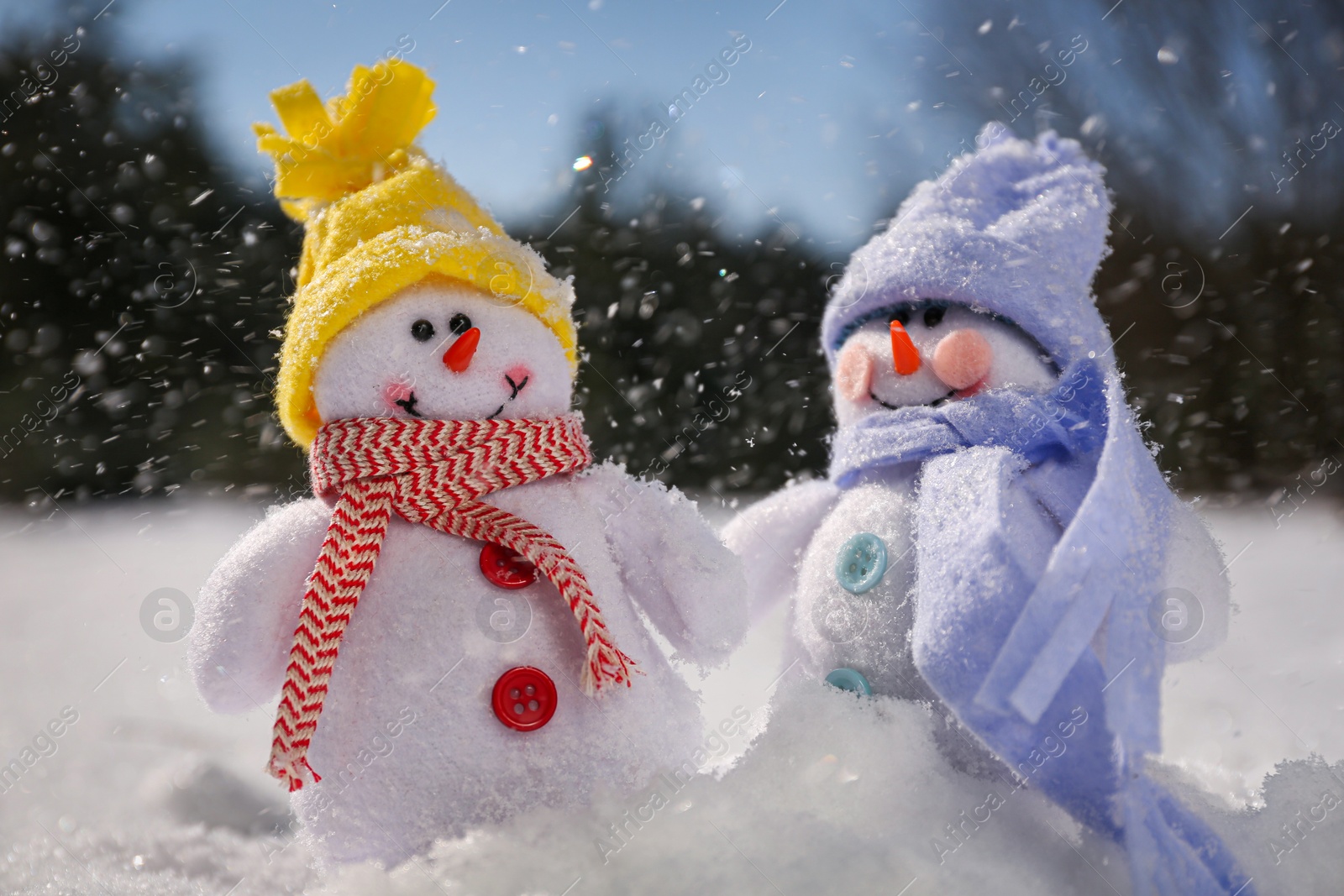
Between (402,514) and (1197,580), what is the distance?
1.20 meters

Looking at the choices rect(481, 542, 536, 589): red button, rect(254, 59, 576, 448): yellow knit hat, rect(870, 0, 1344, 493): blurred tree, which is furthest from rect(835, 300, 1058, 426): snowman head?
rect(870, 0, 1344, 493): blurred tree

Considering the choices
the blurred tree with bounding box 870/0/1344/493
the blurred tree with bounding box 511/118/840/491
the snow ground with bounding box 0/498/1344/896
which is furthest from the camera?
the blurred tree with bounding box 511/118/840/491

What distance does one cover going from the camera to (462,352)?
4.19 ft

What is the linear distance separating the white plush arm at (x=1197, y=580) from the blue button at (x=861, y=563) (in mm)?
425

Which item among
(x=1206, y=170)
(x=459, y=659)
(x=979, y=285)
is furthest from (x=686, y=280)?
(x=459, y=659)

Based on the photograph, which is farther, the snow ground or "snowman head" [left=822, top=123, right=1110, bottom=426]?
"snowman head" [left=822, top=123, right=1110, bottom=426]

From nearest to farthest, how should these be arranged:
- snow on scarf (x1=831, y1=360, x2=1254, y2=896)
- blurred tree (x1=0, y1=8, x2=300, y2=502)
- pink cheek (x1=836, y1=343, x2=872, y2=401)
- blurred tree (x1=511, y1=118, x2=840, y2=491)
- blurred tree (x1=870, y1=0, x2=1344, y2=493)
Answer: snow on scarf (x1=831, y1=360, x2=1254, y2=896) < pink cheek (x1=836, y1=343, x2=872, y2=401) < blurred tree (x1=870, y1=0, x2=1344, y2=493) < blurred tree (x1=0, y1=8, x2=300, y2=502) < blurred tree (x1=511, y1=118, x2=840, y2=491)

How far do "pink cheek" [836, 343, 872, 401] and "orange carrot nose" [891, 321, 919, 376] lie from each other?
0.06m

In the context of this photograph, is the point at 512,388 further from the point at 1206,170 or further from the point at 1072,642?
the point at 1206,170

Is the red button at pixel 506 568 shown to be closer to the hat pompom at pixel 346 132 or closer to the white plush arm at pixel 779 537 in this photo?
the white plush arm at pixel 779 537

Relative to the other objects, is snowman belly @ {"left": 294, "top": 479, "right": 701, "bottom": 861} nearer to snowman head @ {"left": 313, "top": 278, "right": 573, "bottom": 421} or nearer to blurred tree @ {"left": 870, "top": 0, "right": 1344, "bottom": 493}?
snowman head @ {"left": 313, "top": 278, "right": 573, "bottom": 421}

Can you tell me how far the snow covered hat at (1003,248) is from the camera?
1.45 meters

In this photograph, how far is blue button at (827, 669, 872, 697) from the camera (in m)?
1.36

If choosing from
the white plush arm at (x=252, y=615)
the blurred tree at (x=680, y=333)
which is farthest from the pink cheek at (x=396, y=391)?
the blurred tree at (x=680, y=333)
